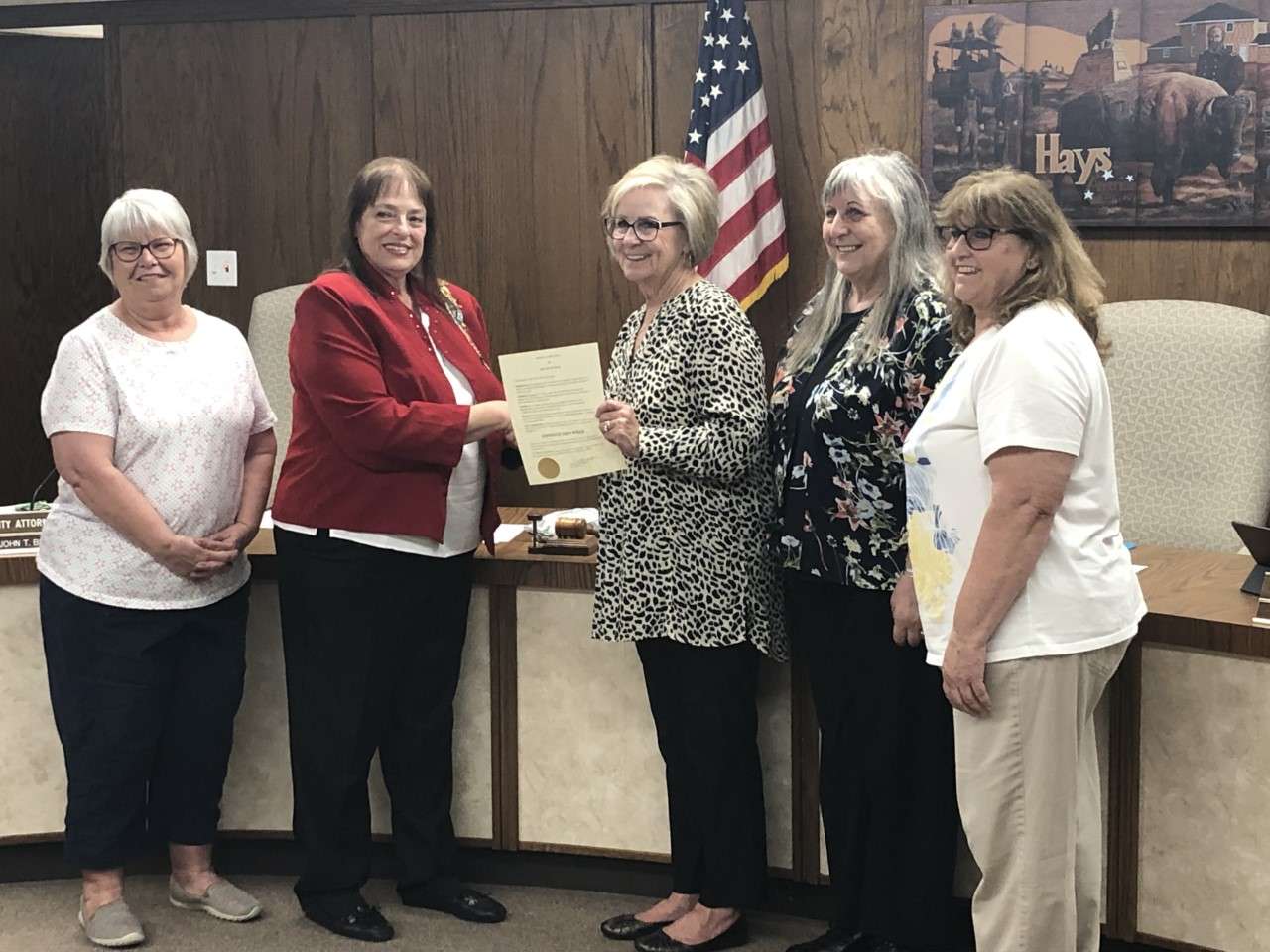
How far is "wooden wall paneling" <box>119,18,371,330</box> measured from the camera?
16.9 ft

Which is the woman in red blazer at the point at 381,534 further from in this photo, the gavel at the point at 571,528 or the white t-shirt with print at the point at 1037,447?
the white t-shirt with print at the point at 1037,447

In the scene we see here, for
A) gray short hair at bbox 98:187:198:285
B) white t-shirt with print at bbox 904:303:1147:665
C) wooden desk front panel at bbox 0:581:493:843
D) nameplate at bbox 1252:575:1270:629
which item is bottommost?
wooden desk front panel at bbox 0:581:493:843

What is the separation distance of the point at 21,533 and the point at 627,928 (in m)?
1.60

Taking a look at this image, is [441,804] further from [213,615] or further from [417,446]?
[417,446]

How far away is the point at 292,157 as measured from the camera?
523 centimetres

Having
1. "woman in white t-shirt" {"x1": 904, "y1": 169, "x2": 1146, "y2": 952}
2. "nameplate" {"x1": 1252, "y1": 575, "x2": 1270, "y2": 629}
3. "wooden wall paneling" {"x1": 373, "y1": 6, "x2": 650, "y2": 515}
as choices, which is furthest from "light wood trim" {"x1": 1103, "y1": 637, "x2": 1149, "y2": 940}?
"wooden wall paneling" {"x1": 373, "y1": 6, "x2": 650, "y2": 515}

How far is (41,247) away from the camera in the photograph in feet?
19.4

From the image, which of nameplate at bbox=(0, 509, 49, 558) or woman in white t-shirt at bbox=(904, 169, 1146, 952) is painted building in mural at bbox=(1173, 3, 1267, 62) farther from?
nameplate at bbox=(0, 509, 49, 558)

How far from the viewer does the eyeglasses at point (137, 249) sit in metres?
2.92

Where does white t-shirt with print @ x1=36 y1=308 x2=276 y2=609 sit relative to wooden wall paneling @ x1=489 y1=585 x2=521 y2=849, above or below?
above

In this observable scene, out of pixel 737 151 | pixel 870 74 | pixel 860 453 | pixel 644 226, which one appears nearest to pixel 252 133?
pixel 737 151

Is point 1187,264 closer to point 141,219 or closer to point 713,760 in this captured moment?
point 713,760

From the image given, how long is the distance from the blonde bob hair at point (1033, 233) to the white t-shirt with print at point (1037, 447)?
0.13 feet

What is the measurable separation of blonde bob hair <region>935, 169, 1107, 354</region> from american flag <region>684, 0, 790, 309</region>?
2.46 meters
